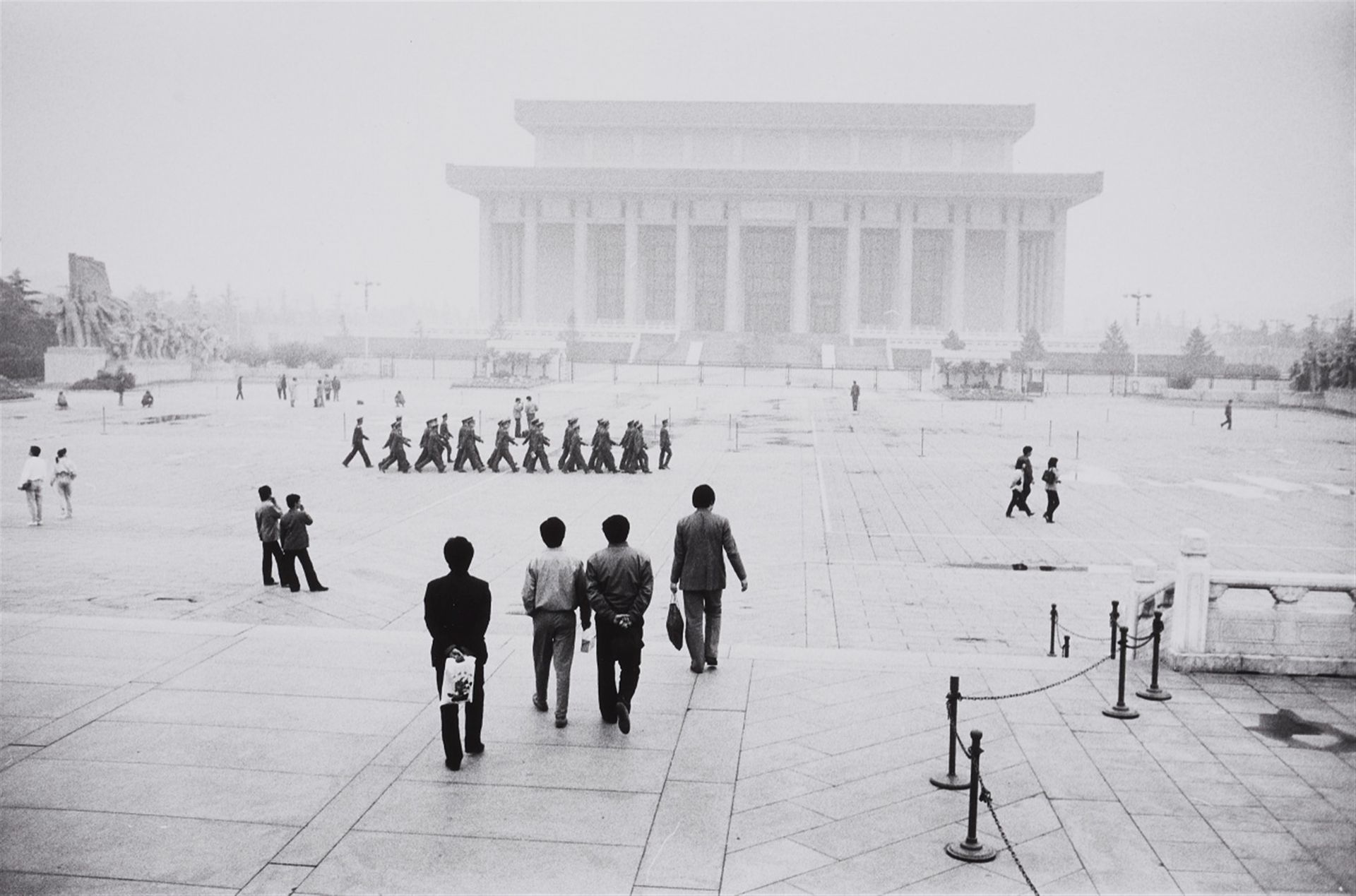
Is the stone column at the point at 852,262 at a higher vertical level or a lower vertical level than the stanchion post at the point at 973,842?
higher

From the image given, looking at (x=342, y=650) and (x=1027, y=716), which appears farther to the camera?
(x=342, y=650)

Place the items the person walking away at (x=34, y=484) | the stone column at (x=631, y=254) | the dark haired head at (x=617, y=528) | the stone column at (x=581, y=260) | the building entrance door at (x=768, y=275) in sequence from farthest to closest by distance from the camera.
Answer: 1. the building entrance door at (x=768, y=275)
2. the stone column at (x=581, y=260)
3. the stone column at (x=631, y=254)
4. the person walking away at (x=34, y=484)
5. the dark haired head at (x=617, y=528)

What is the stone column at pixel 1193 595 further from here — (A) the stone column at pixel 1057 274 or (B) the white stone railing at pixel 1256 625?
(A) the stone column at pixel 1057 274

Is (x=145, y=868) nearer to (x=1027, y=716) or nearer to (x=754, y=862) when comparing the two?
(x=754, y=862)

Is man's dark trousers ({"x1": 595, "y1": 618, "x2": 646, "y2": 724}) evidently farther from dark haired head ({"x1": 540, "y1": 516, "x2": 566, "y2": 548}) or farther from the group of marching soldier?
the group of marching soldier

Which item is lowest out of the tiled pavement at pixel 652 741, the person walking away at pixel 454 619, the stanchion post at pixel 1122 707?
the tiled pavement at pixel 652 741

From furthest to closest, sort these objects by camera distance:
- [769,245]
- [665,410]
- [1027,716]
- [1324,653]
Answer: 1. [769,245]
2. [665,410]
3. [1324,653]
4. [1027,716]

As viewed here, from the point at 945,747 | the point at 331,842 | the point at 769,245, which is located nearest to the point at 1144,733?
the point at 945,747

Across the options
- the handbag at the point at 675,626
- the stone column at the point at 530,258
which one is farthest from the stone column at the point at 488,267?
the handbag at the point at 675,626
